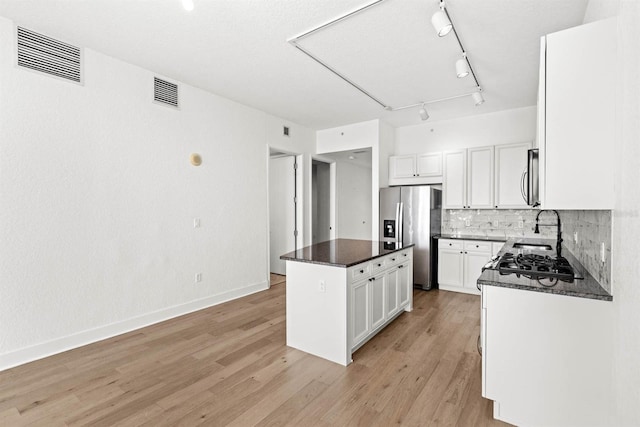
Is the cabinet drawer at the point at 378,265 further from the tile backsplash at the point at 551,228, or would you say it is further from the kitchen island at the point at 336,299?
the tile backsplash at the point at 551,228

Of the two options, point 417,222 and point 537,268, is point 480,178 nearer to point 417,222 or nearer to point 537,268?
point 417,222

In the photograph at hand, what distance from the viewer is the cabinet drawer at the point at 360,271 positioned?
2730 mm

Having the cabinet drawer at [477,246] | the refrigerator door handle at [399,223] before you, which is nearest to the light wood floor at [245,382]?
the cabinet drawer at [477,246]

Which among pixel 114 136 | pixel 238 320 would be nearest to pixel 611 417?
pixel 238 320

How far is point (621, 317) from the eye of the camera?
4.70ft

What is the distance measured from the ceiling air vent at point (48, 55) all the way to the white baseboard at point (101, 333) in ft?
8.16

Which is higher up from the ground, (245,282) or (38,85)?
(38,85)

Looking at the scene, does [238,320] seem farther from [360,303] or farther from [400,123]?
[400,123]

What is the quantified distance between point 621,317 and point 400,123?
15.7 feet

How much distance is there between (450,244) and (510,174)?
4.56 ft

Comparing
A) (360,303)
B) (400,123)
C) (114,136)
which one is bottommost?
(360,303)

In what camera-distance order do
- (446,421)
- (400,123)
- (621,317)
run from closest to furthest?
(621,317)
(446,421)
(400,123)

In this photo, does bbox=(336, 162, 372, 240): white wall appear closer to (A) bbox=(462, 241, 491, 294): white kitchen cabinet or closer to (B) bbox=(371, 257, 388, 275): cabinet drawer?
(A) bbox=(462, 241, 491, 294): white kitchen cabinet

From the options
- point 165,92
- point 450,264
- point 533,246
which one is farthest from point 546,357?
point 165,92
